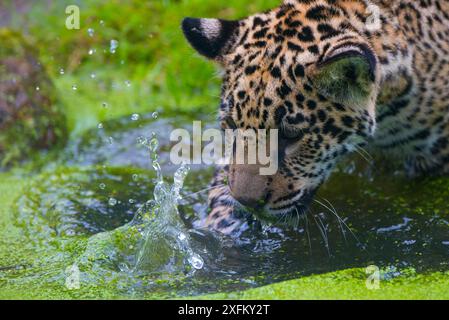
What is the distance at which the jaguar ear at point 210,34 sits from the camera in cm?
618

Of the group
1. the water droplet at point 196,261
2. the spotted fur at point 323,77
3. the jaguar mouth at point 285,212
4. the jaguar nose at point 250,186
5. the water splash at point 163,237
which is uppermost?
the spotted fur at point 323,77

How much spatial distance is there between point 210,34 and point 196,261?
1.69 meters

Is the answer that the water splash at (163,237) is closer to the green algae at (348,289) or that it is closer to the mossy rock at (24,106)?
the green algae at (348,289)

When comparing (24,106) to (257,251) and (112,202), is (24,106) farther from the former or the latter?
(257,251)

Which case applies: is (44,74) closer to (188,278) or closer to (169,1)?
(169,1)

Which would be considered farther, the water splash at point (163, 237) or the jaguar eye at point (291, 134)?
the water splash at point (163, 237)

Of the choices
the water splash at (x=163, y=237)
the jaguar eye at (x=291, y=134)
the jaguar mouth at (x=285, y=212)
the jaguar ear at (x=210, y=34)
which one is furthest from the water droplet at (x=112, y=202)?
the jaguar eye at (x=291, y=134)

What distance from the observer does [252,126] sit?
5621mm

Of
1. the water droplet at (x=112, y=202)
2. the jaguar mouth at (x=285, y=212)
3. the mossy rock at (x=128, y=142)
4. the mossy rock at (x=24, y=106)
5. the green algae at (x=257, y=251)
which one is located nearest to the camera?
the green algae at (x=257, y=251)

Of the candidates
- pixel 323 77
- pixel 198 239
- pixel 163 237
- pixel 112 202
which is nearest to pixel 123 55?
pixel 112 202

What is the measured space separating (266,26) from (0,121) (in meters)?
→ 4.06

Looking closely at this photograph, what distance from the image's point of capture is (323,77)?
18.0ft

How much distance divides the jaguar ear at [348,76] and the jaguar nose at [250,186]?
0.71m

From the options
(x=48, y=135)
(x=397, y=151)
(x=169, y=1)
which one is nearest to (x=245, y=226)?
(x=397, y=151)
